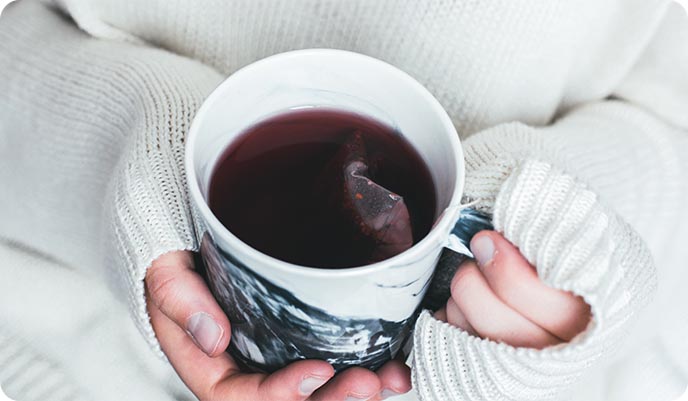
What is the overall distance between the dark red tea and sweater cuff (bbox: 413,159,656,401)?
0.06 m

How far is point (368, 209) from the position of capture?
0.40 m

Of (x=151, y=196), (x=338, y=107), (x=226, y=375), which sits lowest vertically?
(x=226, y=375)

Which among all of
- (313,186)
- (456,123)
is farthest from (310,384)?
(456,123)

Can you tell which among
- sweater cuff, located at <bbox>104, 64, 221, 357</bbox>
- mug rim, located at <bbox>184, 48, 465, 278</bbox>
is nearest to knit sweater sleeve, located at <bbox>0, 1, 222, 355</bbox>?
sweater cuff, located at <bbox>104, 64, 221, 357</bbox>

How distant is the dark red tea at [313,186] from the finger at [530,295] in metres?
0.05

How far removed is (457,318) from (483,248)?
7 centimetres

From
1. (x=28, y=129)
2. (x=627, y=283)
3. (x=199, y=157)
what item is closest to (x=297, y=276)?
(x=199, y=157)

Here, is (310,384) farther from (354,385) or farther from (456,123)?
(456,123)

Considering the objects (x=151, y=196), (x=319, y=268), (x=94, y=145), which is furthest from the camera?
(x=94, y=145)

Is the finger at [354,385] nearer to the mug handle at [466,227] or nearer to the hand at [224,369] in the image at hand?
the hand at [224,369]

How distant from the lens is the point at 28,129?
27.1 inches

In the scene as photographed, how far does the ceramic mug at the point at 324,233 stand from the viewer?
360mm

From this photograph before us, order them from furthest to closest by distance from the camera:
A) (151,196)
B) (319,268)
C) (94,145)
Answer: (94,145), (151,196), (319,268)

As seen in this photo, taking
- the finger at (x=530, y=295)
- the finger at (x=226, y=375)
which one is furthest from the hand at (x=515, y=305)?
the finger at (x=226, y=375)
